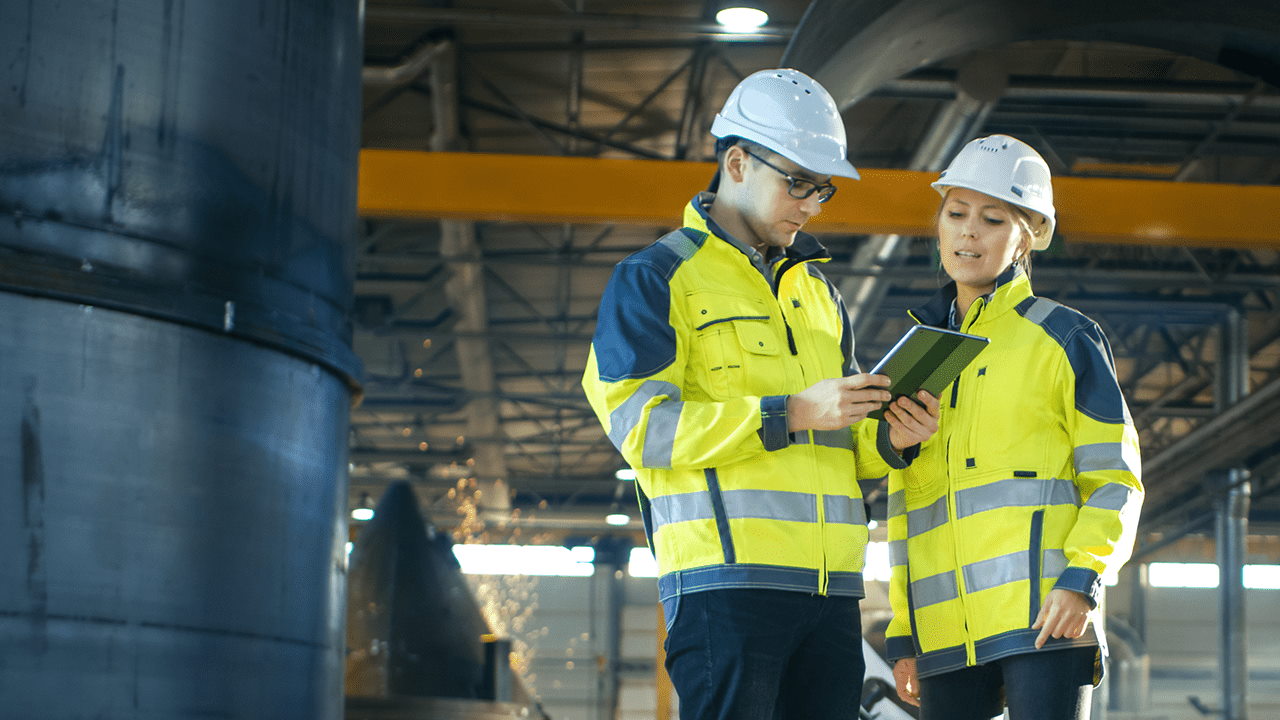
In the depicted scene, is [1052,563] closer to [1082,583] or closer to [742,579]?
[1082,583]

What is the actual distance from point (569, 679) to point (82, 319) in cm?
2917

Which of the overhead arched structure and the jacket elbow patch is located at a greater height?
the overhead arched structure

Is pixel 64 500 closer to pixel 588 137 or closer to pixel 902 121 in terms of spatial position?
pixel 588 137

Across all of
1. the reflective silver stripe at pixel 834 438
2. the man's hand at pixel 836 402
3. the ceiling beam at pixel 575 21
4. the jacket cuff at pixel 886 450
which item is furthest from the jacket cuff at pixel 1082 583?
the ceiling beam at pixel 575 21

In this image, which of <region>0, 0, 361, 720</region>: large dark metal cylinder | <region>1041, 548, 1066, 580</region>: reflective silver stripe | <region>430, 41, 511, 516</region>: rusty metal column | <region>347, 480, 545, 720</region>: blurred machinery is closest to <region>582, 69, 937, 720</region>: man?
<region>1041, 548, 1066, 580</region>: reflective silver stripe

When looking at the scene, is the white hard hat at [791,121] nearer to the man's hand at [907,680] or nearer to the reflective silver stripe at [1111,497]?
the reflective silver stripe at [1111,497]

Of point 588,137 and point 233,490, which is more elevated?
point 588,137

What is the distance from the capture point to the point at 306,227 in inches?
126

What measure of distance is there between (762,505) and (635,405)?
28 cm

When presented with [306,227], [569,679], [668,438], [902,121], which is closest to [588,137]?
[902,121]

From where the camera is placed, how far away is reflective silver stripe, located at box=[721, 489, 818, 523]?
2.34 m

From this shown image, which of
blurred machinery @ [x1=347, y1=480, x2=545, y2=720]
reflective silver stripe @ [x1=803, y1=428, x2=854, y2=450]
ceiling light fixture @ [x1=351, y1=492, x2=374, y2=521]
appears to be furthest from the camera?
ceiling light fixture @ [x1=351, y1=492, x2=374, y2=521]

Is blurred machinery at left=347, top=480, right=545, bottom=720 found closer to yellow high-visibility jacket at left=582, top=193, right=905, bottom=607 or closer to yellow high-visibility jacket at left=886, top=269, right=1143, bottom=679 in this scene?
yellow high-visibility jacket at left=886, top=269, right=1143, bottom=679

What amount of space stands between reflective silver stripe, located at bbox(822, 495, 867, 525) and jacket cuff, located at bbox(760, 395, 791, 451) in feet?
0.61
